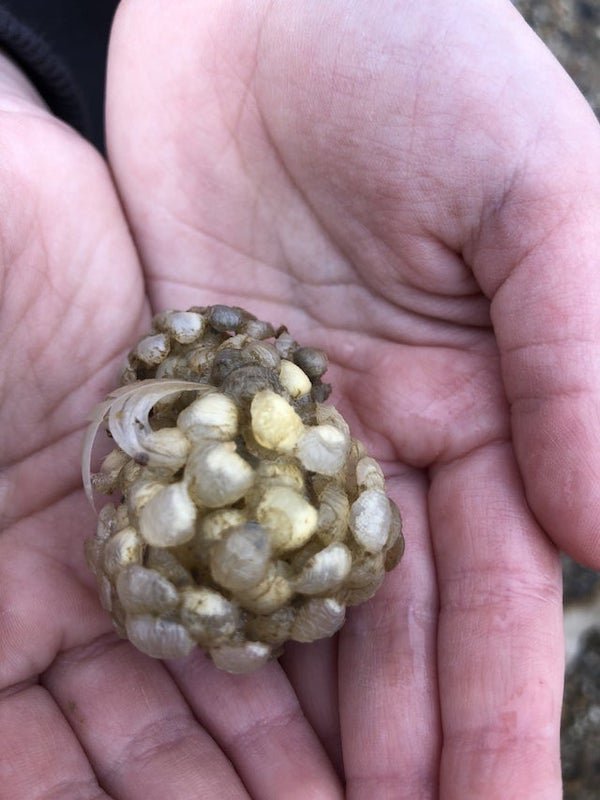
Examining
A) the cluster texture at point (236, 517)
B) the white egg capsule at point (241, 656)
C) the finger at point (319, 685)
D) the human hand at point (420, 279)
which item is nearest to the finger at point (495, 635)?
the human hand at point (420, 279)

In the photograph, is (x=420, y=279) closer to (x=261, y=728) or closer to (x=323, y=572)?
(x=323, y=572)

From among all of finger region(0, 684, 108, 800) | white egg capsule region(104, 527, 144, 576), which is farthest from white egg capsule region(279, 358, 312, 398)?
finger region(0, 684, 108, 800)

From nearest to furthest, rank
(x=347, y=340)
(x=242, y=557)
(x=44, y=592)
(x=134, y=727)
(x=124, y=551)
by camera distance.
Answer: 1. (x=242, y=557)
2. (x=124, y=551)
3. (x=134, y=727)
4. (x=44, y=592)
5. (x=347, y=340)

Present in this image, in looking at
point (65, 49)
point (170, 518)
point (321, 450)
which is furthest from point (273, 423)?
point (65, 49)

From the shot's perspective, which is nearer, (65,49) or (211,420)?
(211,420)

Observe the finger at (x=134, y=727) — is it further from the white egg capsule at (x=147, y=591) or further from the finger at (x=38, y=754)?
the white egg capsule at (x=147, y=591)

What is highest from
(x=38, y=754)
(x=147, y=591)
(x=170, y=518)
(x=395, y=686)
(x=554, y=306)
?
(x=554, y=306)
